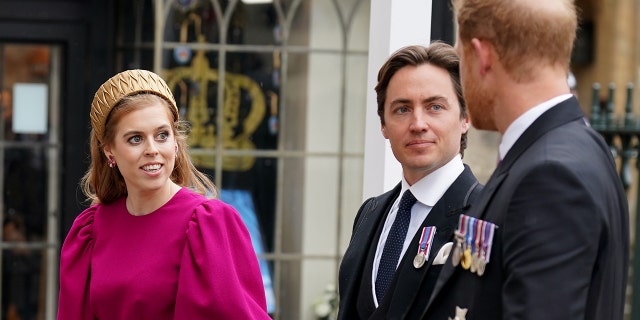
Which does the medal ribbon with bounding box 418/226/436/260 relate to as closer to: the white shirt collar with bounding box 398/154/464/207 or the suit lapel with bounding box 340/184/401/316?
the white shirt collar with bounding box 398/154/464/207

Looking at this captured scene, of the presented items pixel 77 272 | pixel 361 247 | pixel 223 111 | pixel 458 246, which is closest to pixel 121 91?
pixel 77 272

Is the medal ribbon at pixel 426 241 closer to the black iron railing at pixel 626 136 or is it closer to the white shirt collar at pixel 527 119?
the white shirt collar at pixel 527 119

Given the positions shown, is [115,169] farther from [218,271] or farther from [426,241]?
[426,241]

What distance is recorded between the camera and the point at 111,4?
5.63m

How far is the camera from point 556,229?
1826 mm

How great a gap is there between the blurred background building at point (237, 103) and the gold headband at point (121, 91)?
2.37m

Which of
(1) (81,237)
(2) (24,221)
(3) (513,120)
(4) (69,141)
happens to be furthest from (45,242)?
(3) (513,120)

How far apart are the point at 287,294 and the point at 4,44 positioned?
1.98 metres

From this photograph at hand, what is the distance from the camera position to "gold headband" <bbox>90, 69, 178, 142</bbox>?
3.15 meters

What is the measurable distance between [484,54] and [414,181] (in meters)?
0.86

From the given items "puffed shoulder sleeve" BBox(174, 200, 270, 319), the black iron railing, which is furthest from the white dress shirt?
the black iron railing

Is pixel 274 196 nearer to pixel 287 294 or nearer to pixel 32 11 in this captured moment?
pixel 287 294

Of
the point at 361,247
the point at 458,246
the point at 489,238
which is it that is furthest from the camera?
the point at 361,247

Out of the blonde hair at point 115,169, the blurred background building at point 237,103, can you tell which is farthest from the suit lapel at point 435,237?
the blurred background building at point 237,103
